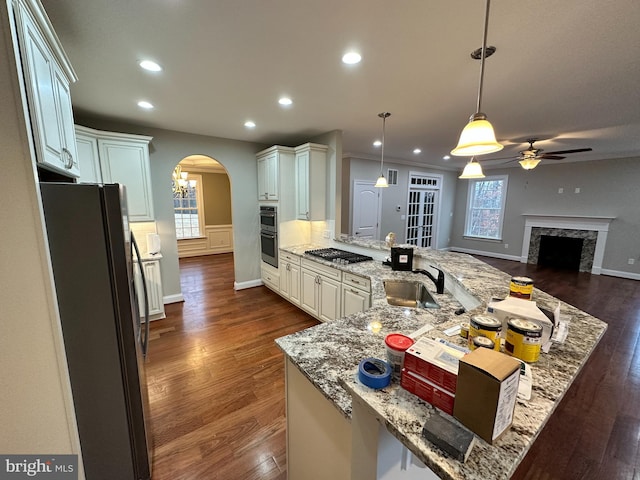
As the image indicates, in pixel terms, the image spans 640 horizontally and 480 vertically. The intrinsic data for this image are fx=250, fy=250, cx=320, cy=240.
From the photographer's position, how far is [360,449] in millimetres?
702

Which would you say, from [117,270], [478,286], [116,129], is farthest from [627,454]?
[116,129]

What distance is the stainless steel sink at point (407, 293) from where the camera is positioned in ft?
7.52

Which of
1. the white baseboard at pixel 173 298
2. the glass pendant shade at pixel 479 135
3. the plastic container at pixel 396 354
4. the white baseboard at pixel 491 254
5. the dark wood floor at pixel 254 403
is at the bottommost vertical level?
the dark wood floor at pixel 254 403

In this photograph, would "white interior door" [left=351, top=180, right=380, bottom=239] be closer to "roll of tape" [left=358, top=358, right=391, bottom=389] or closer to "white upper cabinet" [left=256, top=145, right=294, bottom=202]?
"white upper cabinet" [left=256, top=145, right=294, bottom=202]

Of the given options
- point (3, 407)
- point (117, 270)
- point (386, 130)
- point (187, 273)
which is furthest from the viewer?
point (187, 273)

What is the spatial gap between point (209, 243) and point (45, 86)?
6534mm

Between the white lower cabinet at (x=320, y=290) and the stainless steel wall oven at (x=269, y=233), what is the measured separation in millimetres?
827

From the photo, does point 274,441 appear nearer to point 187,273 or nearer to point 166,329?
point 166,329

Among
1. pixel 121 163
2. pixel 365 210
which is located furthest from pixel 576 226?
pixel 121 163

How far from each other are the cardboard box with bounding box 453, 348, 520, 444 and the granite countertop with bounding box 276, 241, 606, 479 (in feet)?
0.13

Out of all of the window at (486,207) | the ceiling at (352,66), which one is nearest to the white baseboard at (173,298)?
the ceiling at (352,66)

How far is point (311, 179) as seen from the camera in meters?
3.65

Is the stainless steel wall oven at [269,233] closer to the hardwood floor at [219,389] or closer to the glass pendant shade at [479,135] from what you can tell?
the hardwood floor at [219,389]

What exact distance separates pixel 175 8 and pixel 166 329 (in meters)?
3.20
